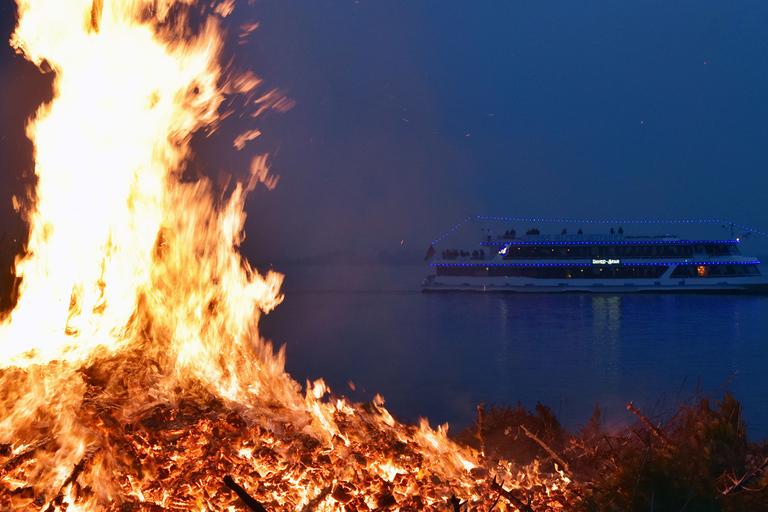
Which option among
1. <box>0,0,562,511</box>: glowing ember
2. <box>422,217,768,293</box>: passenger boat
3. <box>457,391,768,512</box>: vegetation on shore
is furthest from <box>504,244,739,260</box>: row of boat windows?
<box>0,0,562,511</box>: glowing ember

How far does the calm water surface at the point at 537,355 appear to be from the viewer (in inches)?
575

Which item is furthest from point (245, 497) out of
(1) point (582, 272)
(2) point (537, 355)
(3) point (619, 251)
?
(3) point (619, 251)

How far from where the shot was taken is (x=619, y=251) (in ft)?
134

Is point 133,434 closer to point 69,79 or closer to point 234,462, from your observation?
point 234,462

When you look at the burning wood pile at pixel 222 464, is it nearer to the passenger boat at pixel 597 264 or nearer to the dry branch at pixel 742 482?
the dry branch at pixel 742 482

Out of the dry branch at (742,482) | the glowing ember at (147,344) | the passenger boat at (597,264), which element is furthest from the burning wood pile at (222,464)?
the passenger boat at (597,264)

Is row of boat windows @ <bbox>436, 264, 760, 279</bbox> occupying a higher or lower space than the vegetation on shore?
higher

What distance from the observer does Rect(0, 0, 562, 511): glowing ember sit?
3109mm

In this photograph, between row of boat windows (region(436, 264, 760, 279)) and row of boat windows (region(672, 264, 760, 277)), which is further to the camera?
row of boat windows (region(436, 264, 760, 279))

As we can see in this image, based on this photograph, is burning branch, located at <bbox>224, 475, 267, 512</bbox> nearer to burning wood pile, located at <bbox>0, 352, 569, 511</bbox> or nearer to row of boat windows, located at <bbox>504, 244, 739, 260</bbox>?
burning wood pile, located at <bbox>0, 352, 569, 511</bbox>

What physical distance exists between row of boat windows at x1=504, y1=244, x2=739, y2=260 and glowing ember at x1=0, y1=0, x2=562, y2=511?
3847 cm

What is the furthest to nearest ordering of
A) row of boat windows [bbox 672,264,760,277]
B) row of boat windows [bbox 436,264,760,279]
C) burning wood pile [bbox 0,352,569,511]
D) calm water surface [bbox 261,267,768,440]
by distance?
1. row of boat windows [bbox 436,264,760,279]
2. row of boat windows [bbox 672,264,760,277]
3. calm water surface [bbox 261,267,768,440]
4. burning wood pile [bbox 0,352,569,511]

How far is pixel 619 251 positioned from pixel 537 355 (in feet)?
72.9

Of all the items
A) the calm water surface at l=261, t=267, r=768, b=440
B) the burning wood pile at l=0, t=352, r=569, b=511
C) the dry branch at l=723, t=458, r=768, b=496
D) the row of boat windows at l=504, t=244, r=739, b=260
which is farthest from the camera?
the row of boat windows at l=504, t=244, r=739, b=260
